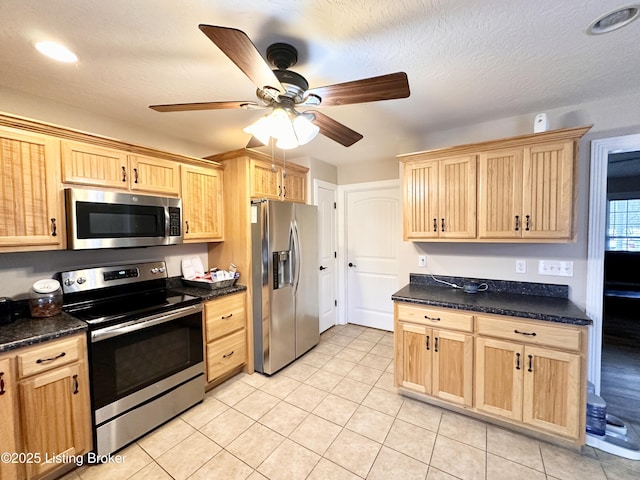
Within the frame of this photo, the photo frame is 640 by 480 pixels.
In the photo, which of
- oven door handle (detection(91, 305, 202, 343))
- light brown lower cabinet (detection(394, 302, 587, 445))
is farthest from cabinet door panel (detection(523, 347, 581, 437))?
oven door handle (detection(91, 305, 202, 343))

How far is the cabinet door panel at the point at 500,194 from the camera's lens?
2154 millimetres

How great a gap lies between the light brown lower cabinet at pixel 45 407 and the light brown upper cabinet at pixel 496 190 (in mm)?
2715

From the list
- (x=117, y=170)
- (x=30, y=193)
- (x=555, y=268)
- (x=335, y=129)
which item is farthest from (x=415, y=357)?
(x=30, y=193)

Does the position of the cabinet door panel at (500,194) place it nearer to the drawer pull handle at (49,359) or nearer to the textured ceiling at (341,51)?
the textured ceiling at (341,51)

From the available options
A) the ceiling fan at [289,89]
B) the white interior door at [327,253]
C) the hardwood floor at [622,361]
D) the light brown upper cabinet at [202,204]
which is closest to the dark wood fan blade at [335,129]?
the ceiling fan at [289,89]

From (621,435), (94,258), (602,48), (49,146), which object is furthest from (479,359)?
(49,146)

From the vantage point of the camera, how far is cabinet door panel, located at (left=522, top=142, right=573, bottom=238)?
200 centimetres

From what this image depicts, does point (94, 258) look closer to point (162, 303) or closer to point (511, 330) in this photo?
point (162, 303)

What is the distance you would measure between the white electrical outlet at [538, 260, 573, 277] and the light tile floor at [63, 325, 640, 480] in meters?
1.24

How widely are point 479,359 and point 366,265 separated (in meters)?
2.11

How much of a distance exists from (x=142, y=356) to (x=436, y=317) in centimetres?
227

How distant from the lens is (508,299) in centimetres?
220

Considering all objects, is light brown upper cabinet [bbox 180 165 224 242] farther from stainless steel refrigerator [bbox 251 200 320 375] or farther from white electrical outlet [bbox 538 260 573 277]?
white electrical outlet [bbox 538 260 573 277]

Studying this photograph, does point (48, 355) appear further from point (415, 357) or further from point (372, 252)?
point (372, 252)
